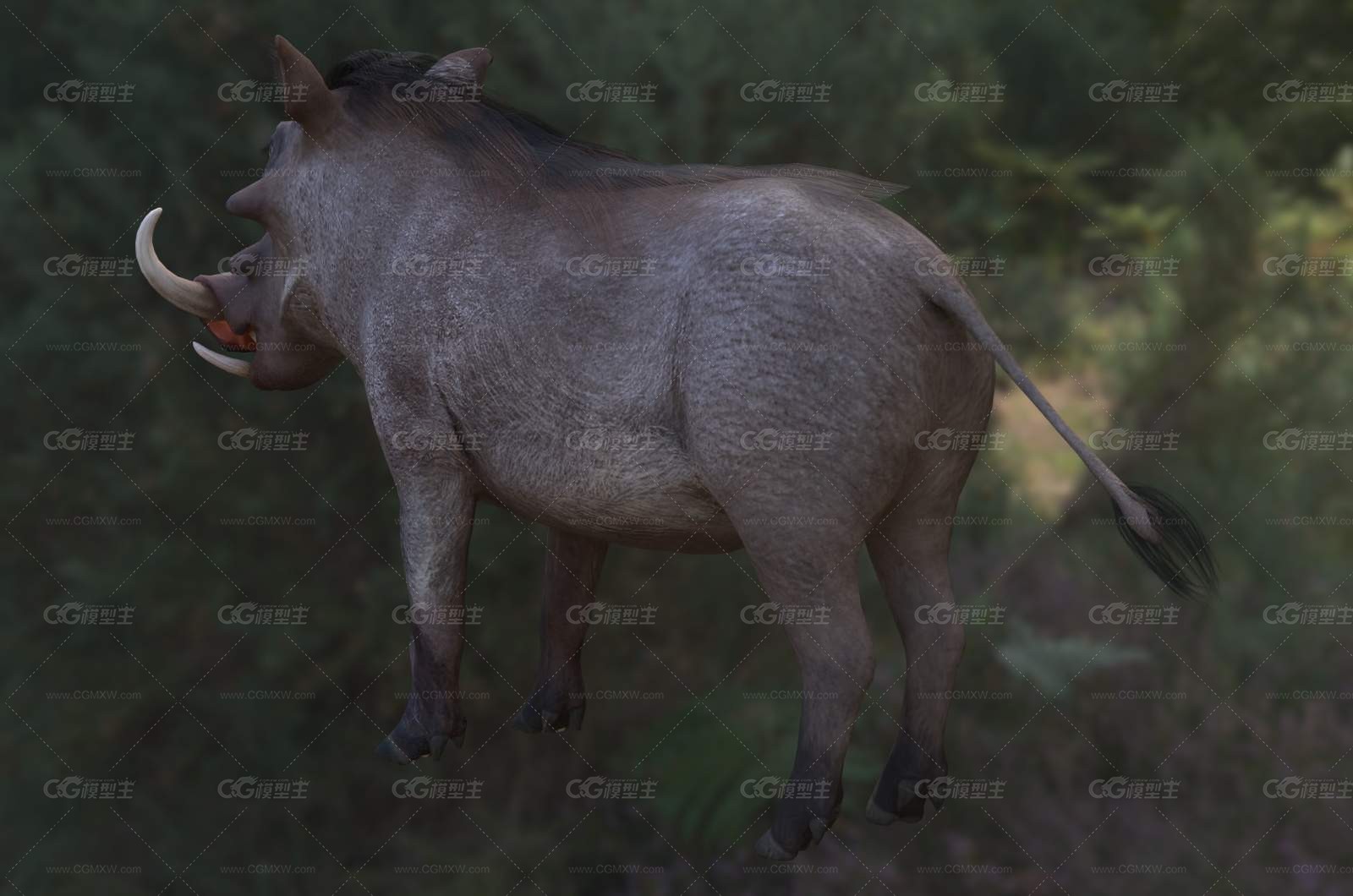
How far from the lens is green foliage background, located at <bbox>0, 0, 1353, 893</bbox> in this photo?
691cm

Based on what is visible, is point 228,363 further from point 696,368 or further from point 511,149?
point 696,368

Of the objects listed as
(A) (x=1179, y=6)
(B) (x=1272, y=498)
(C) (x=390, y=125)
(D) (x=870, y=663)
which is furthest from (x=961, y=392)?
(A) (x=1179, y=6)

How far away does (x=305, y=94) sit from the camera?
3.77m

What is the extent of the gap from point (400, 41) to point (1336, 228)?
541 cm

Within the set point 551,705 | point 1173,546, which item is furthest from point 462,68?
point 1173,546

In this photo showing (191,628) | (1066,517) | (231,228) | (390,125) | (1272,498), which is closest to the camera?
(390,125)

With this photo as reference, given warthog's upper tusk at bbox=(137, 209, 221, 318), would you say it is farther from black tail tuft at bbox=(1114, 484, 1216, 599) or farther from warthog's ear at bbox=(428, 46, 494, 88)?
black tail tuft at bbox=(1114, 484, 1216, 599)

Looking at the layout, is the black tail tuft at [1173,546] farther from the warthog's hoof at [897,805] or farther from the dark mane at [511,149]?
the dark mane at [511,149]

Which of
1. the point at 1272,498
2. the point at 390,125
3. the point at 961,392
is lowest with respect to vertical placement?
the point at 1272,498

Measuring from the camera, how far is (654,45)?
7.14m

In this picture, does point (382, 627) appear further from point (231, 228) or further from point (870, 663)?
point (870, 663)

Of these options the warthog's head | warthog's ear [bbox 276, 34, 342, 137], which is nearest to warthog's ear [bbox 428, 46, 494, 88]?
the warthog's head

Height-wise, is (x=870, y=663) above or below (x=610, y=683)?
above

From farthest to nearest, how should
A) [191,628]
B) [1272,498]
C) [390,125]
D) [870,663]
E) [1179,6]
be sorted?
[1179,6] < [1272,498] < [191,628] < [390,125] < [870,663]
